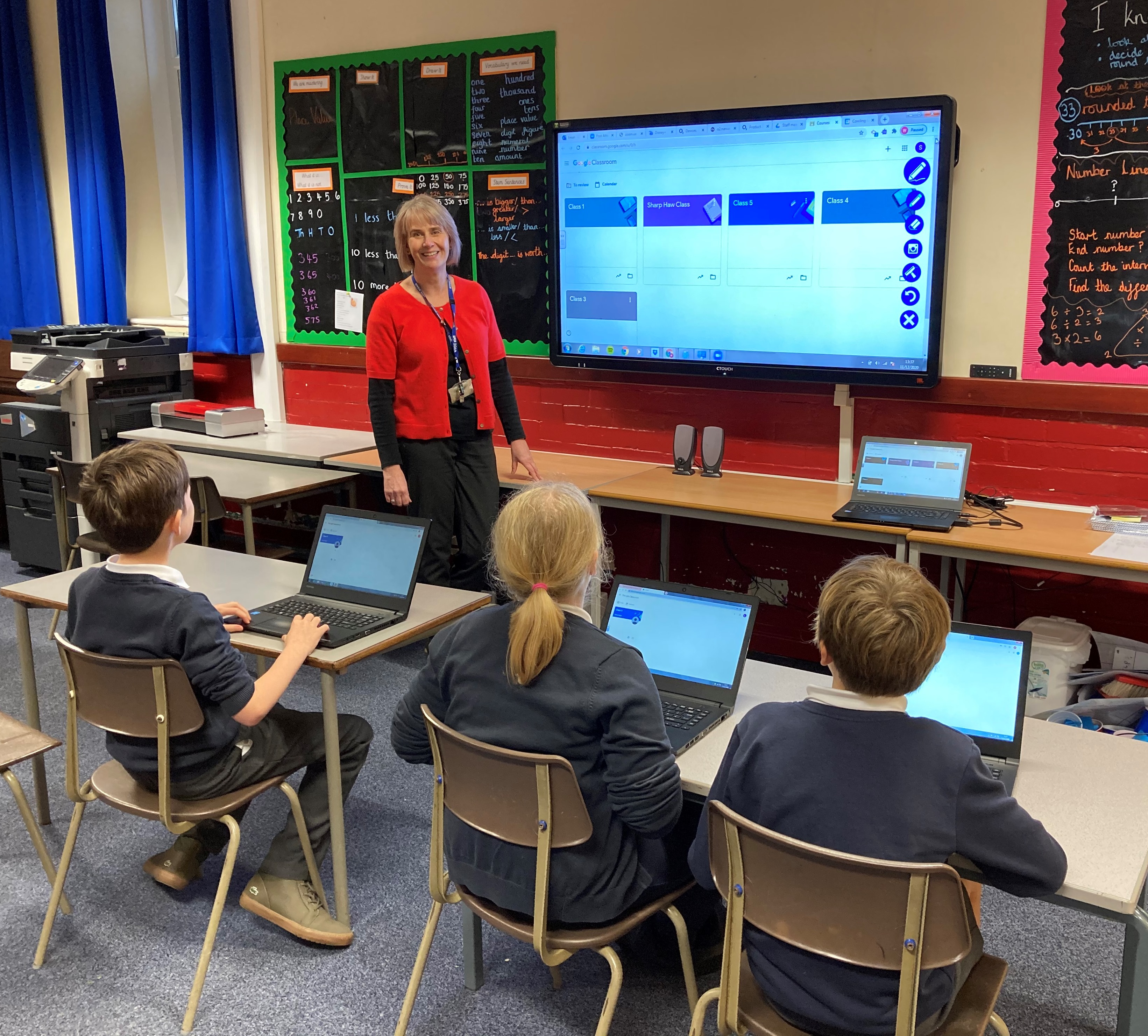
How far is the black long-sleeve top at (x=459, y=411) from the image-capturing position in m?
3.58

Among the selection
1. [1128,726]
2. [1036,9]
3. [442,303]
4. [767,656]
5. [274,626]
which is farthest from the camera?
[767,656]

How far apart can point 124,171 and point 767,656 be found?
4.22 m

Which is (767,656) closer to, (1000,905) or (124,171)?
(1000,905)

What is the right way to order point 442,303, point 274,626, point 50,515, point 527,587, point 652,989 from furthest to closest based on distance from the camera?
point 50,515 < point 442,303 < point 274,626 < point 652,989 < point 527,587

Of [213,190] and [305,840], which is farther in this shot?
[213,190]

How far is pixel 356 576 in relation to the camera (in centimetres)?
254

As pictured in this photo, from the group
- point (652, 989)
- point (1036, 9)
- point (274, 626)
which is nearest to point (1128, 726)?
point (652, 989)

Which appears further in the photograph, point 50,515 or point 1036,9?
point 50,515

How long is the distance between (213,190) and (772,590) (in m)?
3.24

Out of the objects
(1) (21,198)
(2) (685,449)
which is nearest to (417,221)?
(2) (685,449)

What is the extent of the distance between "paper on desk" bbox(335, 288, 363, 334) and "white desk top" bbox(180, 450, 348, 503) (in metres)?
0.80

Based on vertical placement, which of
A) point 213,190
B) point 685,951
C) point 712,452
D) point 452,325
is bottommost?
point 685,951

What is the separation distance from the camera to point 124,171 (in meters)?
5.58

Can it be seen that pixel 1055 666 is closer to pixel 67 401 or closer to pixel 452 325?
pixel 452 325
